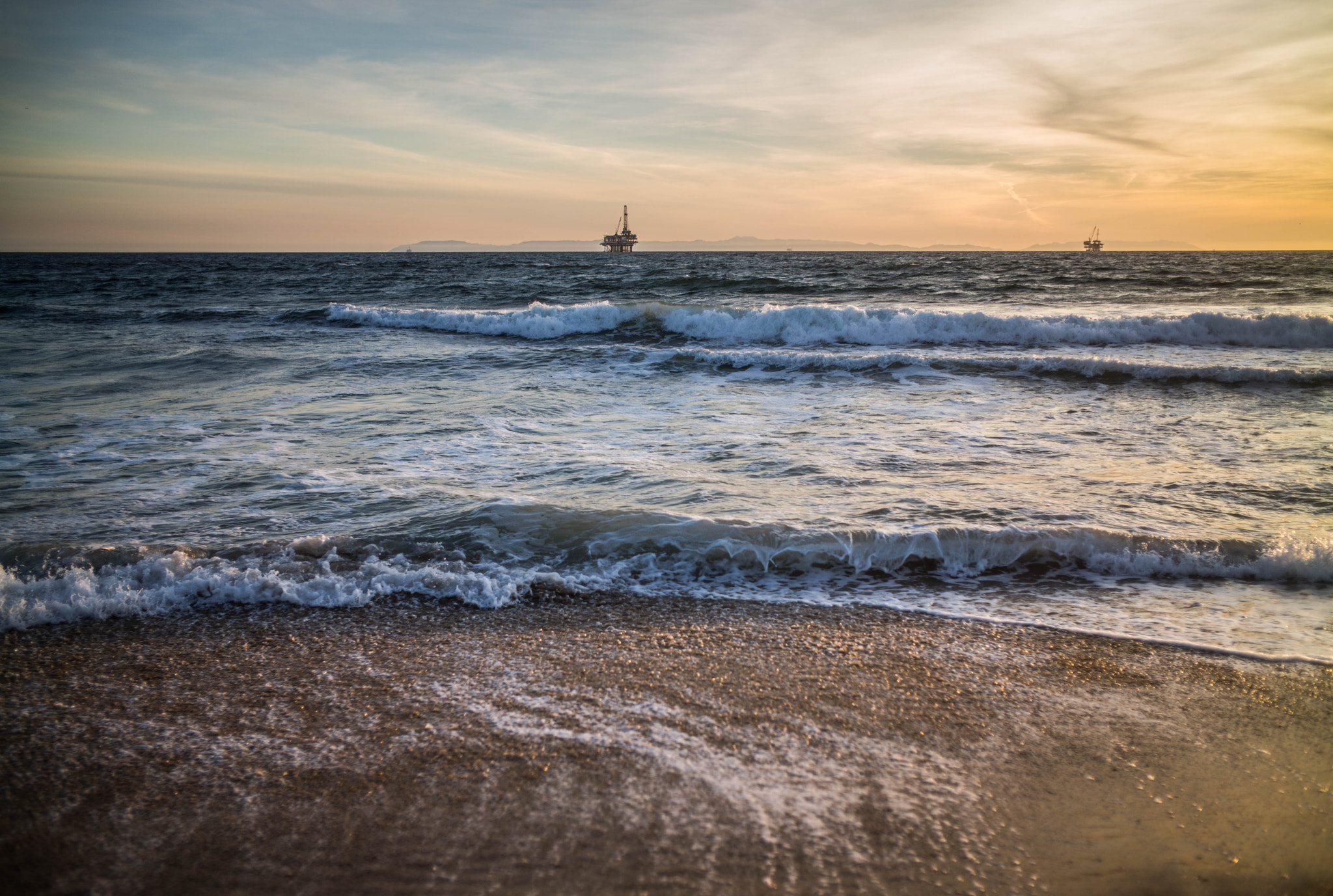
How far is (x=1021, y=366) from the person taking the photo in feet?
33.7

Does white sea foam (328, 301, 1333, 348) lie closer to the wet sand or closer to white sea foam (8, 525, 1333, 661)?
white sea foam (8, 525, 1333, 661)

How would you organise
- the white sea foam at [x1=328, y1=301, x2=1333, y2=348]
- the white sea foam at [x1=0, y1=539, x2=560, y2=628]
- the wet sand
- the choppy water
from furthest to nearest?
the white sea foam at [x1=328, y1=301, x2=1333, y2=348], the choppy water, the white sea foam at [x1=0, y1=539, x2=560, y2=628], the wet sand

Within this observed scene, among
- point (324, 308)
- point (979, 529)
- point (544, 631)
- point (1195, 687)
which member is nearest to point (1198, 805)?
point (1195, 687)

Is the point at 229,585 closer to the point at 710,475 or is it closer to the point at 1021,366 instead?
the point at 710,475

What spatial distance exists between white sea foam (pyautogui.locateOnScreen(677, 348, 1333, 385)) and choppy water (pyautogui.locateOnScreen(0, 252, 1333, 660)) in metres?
0.06

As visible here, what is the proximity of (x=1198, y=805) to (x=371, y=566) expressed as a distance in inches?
141

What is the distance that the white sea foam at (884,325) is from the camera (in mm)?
12711

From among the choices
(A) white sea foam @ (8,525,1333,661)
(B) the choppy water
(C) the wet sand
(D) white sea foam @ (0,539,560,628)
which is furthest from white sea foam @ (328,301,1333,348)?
(C) the wet sand

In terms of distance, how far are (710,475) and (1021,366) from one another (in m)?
A: 7.34

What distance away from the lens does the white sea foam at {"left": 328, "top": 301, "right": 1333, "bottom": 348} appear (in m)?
12.7

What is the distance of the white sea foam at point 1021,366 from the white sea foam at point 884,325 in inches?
96.2

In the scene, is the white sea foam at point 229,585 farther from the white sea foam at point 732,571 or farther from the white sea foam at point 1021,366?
A: the white sea foam at point 1021,366

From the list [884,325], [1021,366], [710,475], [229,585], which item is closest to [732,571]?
[710,475]

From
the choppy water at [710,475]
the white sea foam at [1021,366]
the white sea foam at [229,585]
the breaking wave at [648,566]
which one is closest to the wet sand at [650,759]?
the white sea foam at [229,585]
